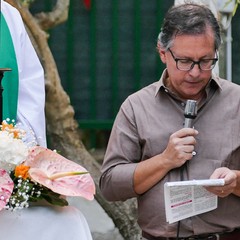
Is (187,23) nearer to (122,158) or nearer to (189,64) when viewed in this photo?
(189,64)

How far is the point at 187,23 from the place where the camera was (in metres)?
4.34

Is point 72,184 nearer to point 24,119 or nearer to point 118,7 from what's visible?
point 24,119

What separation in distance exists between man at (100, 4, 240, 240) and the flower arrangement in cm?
54

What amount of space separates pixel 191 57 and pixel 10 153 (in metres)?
0.97

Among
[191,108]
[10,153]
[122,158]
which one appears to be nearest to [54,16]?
[122,158]

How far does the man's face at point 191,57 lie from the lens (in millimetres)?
4305

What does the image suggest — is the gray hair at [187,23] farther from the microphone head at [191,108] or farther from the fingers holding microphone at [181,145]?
the fingers holding microphone at [181,145]

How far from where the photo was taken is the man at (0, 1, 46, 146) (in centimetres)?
478

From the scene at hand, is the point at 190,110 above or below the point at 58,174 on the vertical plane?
above

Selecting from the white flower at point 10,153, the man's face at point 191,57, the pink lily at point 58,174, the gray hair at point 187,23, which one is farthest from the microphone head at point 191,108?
the white flower at point 10,153

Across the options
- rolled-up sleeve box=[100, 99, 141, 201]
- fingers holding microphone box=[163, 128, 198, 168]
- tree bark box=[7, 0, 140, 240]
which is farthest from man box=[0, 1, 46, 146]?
tree bark box=[7, 0, 140, 240]

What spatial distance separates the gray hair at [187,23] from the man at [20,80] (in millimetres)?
750

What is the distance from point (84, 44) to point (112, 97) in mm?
492

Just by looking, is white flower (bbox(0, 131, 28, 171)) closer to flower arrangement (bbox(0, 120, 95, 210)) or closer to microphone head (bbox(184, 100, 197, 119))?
flower arrangement (bbox(0, 120, 95, 210))
